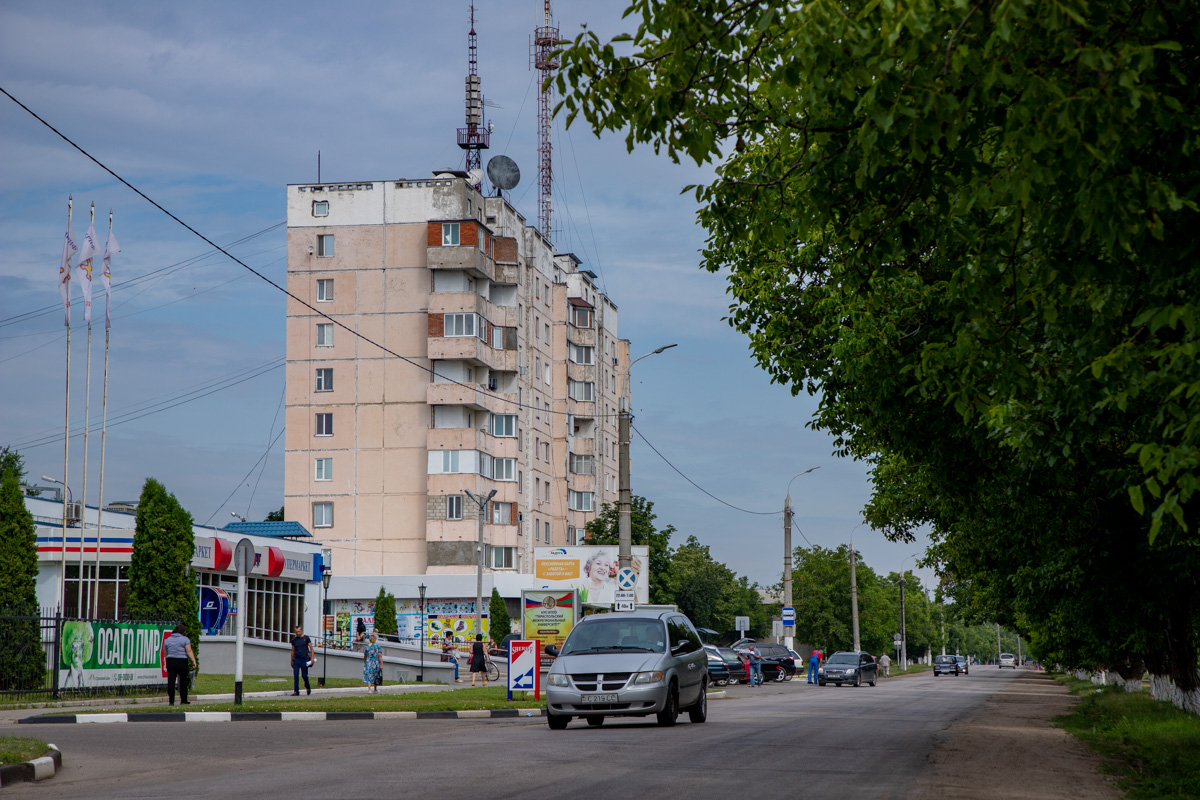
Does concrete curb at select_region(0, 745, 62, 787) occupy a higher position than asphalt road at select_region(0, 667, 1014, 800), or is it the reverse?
concrete curb at select_region(0, 745, 62, 787)

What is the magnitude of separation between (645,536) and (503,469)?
16.3 meters

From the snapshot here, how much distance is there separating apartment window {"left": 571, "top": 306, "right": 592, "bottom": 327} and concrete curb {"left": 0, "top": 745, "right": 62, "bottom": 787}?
266 ft

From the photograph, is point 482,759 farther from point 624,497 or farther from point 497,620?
point 497,620

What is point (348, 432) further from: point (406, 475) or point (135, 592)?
point (135, 592)

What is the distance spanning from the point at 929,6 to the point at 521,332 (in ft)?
248

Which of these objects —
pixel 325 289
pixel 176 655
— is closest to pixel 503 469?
pixel 325 289

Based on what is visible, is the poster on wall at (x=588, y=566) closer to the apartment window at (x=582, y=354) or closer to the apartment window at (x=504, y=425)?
the apartment window at (x=504, y=425)

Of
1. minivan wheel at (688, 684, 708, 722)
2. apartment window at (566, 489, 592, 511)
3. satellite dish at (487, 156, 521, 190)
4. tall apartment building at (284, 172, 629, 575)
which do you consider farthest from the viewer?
apartment window at (566, 489, 592, 511)

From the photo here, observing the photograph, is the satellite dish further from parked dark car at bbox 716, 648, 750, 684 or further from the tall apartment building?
parked dark car at bbox 716, 648, 750, 684

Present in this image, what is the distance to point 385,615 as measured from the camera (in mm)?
65688

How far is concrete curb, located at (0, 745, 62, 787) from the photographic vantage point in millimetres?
11680

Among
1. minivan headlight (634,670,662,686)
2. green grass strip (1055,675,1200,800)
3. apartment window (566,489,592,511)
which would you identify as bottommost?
green grass strip (1055,675,1200,800)

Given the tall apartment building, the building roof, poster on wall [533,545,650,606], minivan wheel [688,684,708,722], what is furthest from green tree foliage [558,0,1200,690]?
the tall apartment building

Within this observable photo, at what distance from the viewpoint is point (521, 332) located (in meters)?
81.1
